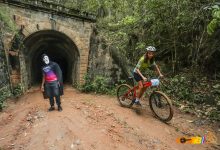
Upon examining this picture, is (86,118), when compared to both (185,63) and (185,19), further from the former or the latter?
(185,63)

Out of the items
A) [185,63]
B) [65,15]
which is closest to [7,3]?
[65,15]

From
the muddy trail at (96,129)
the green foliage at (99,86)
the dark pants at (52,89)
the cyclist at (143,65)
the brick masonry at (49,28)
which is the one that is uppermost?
the brick masonry at (49,28)

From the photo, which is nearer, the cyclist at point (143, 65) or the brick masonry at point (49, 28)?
the cyclist at point (143, 65)

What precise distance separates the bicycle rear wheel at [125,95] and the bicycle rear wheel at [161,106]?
0.89 metres

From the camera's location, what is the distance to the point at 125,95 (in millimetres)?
7039

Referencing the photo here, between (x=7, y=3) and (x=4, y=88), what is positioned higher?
(x=7, y=3)

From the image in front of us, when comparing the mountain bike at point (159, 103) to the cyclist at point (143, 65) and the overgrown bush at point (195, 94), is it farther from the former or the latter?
the overgrown bush at point (195, 94)

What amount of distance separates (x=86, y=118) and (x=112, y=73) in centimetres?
472

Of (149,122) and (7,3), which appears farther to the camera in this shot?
(7,3)

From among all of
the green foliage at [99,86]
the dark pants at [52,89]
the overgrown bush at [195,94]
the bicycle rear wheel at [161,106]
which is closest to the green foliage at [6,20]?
the green foliage at [99,86]

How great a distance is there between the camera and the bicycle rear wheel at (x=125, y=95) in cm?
684

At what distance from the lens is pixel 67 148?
403cm

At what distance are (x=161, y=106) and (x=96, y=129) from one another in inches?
80.3

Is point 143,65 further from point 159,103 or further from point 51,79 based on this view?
point 51,79
